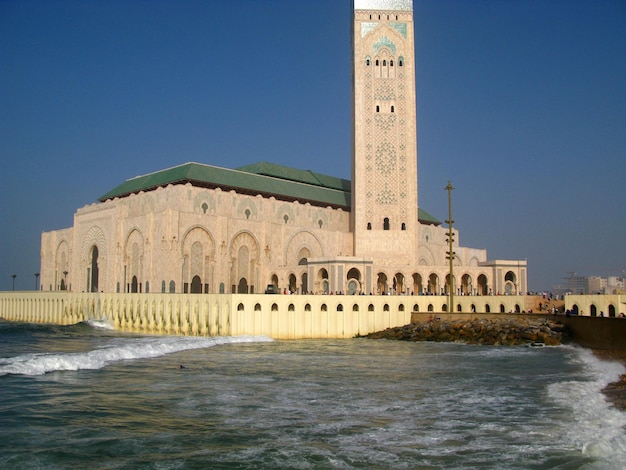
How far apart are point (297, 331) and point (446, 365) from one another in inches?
574

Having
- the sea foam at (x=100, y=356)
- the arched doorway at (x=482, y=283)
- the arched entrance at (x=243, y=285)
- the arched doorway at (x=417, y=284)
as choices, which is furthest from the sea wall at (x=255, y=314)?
the arched doorway at (x=482, y=283)

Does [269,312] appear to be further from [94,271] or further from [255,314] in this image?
[94,271]

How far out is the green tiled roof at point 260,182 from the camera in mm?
54312

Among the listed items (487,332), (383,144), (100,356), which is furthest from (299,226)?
(100,356)

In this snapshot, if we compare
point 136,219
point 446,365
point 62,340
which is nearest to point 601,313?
point 446,365

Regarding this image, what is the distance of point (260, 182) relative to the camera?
5928 cm

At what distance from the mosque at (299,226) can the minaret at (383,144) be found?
92mm

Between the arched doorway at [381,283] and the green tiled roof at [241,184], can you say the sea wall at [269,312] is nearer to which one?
the arched doorway at [381,283]

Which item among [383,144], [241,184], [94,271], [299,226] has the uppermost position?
[383,144]

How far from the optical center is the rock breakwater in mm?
32594

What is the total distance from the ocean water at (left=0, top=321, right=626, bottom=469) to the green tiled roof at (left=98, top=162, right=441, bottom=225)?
31.4 m

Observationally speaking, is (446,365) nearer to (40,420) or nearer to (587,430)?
(587,430)

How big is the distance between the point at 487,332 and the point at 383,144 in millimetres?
25943

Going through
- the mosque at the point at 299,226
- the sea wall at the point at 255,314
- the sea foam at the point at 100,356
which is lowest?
the sea foam at the point at 100,356
